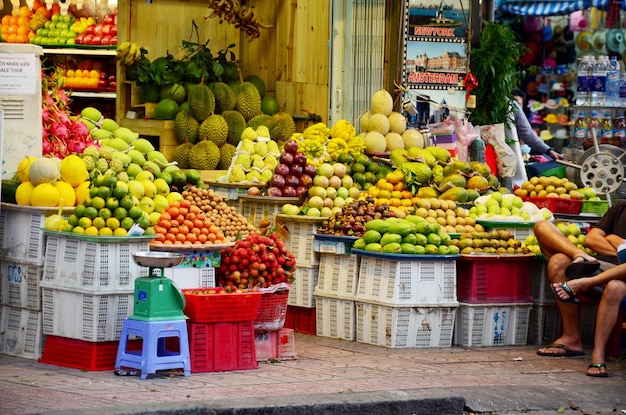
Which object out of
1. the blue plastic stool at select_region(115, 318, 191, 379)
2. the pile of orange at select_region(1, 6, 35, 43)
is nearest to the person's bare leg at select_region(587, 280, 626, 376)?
the blue plastic stool at select_region(115, 318, 191, 379)

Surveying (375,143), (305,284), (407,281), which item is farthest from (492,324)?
(375,143)

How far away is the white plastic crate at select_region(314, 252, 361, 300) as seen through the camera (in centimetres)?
981

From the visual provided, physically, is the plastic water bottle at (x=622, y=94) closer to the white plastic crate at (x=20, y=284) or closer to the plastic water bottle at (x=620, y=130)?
the plastic water bottle at (x=620, y=130)

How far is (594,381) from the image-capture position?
28.2 ft

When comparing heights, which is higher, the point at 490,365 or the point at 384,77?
the point at 384,77

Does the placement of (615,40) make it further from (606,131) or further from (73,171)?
(73,171)

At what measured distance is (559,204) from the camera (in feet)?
35.8

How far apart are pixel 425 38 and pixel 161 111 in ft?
9.54

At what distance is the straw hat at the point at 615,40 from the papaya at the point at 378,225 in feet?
34.3

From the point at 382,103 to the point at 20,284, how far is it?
4.69 m

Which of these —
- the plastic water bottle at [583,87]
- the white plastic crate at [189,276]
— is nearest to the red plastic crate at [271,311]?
the white plastic crate at [189,276]

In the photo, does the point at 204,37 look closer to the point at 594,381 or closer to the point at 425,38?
the point at 425,38

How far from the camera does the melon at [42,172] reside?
27.9 ft

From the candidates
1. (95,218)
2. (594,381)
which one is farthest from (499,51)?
(95,218)
